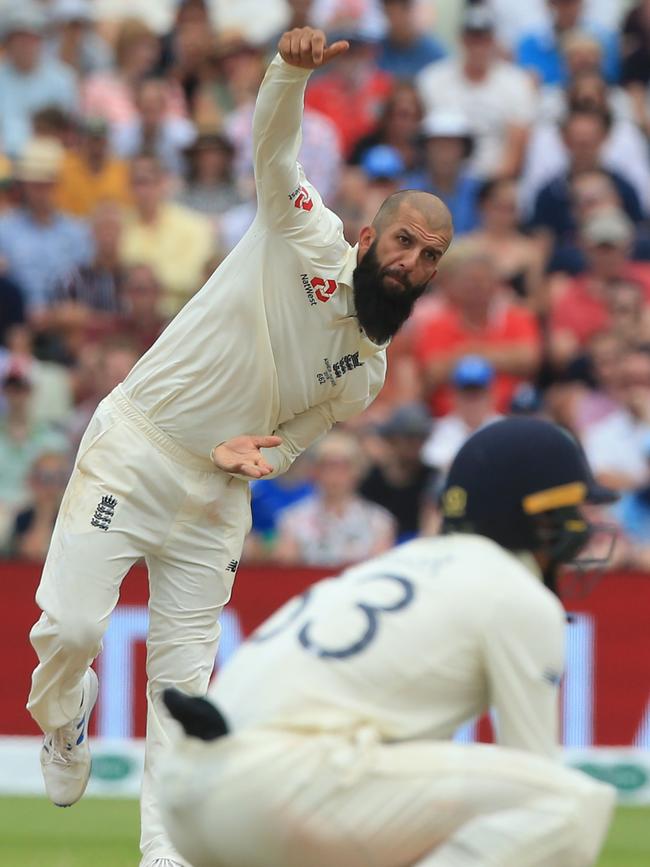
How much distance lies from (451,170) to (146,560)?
25.7 ft

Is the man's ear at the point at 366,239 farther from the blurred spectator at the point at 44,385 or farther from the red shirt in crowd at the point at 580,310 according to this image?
the red shirt in crowd at the point at 580,310

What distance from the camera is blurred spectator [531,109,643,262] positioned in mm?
13938

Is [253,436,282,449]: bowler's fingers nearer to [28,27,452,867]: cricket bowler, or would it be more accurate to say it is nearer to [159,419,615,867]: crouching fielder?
[28,27,452,867]: cricket bowler

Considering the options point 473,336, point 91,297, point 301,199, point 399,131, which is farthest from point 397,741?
point 399,131

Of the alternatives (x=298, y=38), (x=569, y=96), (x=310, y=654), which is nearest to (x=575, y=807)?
(x=310, y=654)

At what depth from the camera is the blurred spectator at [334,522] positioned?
35.1ft

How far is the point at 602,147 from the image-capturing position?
14.5 meters

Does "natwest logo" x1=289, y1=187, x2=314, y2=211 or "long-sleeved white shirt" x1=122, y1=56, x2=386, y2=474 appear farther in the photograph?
"long-sleeved white shirt" x1=122, y1=56, x2=386, y2=474

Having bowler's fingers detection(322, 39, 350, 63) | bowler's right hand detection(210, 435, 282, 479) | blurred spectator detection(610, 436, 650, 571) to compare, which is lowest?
blurred spectator detection(610, 436, 650, 571)

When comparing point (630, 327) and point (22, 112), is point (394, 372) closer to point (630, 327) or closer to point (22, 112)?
point (630, 327)

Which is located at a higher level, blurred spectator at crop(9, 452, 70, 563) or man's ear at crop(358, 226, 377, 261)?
man's ear at crop(358, 226, 377, 261)

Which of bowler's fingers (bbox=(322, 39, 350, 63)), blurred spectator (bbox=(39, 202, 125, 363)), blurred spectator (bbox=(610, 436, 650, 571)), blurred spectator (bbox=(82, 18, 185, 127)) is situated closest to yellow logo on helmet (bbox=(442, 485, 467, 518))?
bowler's fingers (bbox=(322, 39, 350, 63))

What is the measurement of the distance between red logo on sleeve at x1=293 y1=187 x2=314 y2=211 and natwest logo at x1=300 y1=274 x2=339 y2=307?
0.82 feet

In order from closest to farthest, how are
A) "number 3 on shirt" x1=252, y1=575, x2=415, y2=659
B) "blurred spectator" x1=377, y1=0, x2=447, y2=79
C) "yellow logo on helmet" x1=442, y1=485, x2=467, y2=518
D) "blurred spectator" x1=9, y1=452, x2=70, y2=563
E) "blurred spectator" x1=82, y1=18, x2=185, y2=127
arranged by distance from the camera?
"number 3 on shirt" x1=252, y1=575, x2=415, y2=659
"yellow logo on helmet" x1=442, y1=485, x2=467, y2=518
"blurred spectator" x1=9, y1=452, x2=70, y2=563
"blurred spectator" x1=82, y1=18, x2=185, y2=127
"blurred spectator" x1=377, y1=0, x2=447, y2=79
